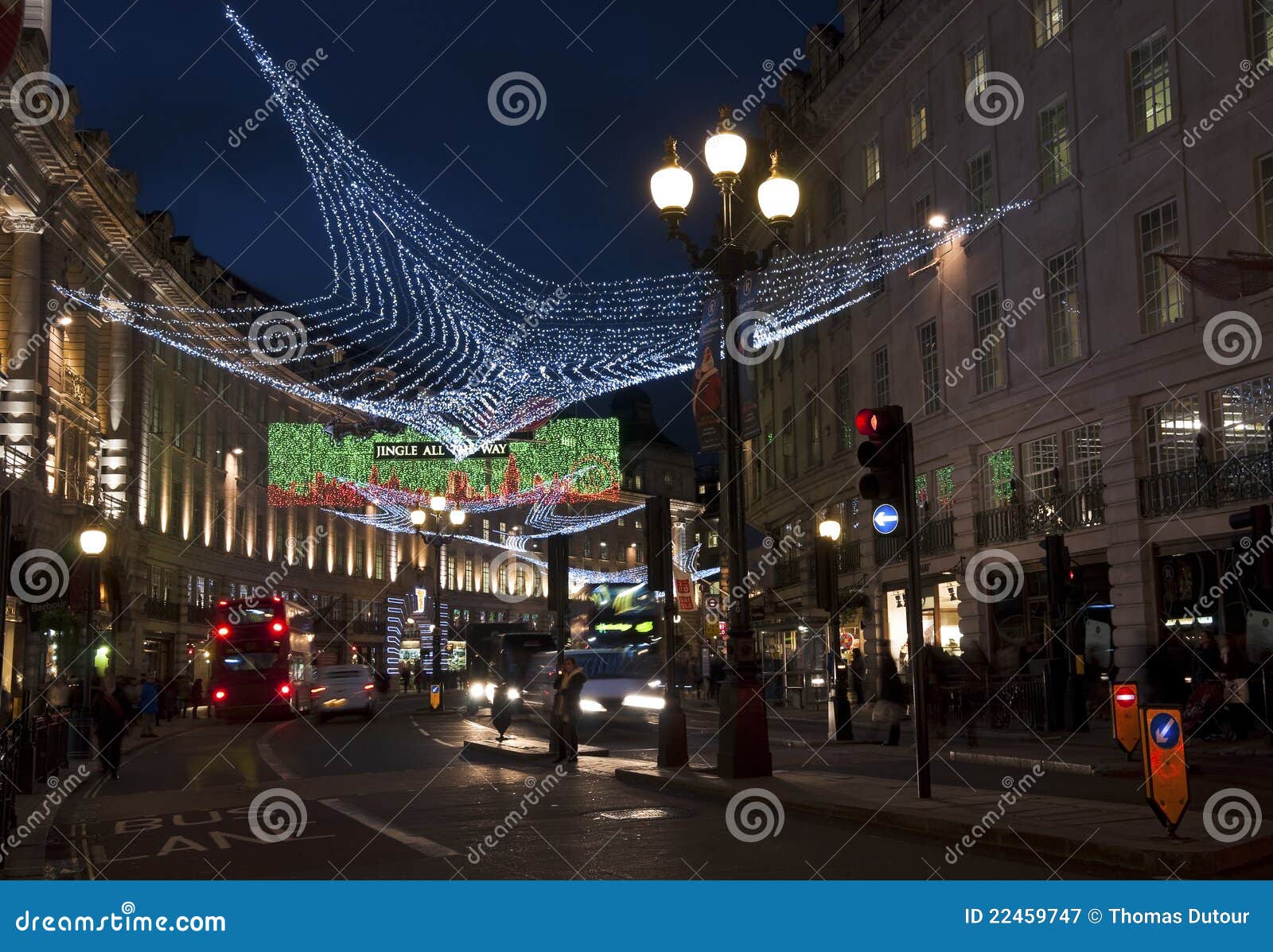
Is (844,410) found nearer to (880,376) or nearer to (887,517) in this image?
(880,376)

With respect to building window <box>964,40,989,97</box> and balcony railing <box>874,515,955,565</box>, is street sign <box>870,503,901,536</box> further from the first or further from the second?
building window <box>964,40,989,97</box>

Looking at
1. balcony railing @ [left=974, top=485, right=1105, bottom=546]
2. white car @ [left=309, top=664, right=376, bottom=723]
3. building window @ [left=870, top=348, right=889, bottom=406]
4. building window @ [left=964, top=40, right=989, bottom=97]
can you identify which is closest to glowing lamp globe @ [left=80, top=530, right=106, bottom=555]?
white car @ [left=309, top=664, right=376, bottom=723]

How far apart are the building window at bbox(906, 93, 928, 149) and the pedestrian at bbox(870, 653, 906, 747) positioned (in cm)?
1590

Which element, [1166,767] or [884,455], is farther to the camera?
[884,455]

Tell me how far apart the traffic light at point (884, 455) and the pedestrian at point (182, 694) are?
39975mm

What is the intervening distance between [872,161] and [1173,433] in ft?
48.3

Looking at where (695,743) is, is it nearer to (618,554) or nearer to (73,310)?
(73,310)

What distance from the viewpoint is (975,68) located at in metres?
30.5

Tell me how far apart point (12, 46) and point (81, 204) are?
41.3 metres

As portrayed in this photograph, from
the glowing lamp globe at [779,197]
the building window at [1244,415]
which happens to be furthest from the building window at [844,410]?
the glowing lamp globe at [779,197]

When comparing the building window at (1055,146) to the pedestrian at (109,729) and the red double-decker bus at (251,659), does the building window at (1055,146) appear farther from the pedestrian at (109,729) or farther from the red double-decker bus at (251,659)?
the red double-decker bus at (251,659)

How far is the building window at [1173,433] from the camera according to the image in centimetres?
2367

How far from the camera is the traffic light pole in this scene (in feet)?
37.5

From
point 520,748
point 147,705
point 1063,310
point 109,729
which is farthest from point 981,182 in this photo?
point 147,705
